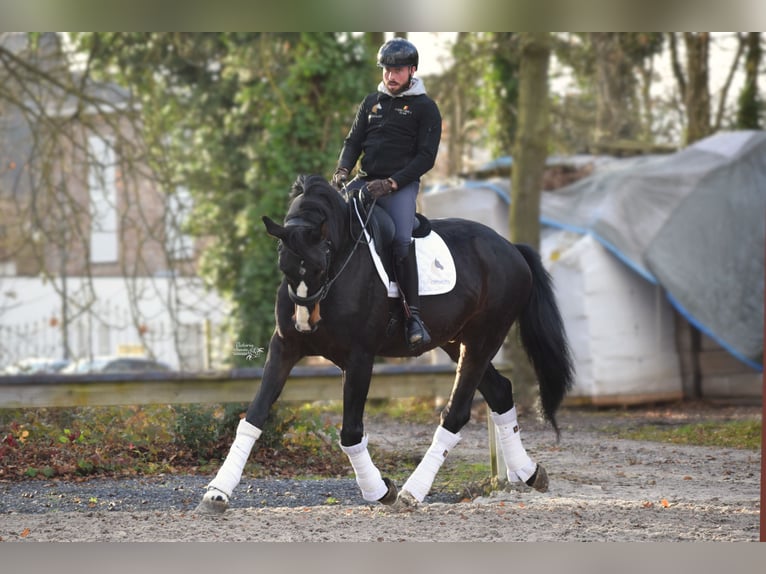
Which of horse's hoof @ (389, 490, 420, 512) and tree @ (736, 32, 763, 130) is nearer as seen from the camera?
horse's hoof @ (389, 490, 420, 512)

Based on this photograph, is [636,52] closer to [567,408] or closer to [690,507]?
[567,408]

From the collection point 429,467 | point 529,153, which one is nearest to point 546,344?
point 429,467

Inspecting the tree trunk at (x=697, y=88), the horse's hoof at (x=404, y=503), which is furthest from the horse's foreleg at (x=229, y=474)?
the tree trunk at (x=697, y=88)

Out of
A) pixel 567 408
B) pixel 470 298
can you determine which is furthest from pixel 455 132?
pixel 470 298

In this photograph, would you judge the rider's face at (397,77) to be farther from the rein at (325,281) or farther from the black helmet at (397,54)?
the rein at (325,281)

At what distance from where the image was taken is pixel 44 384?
6.98m

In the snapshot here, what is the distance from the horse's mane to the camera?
219 inches

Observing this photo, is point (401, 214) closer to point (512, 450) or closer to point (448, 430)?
point (448, 430)

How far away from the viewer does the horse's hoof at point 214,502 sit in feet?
18.0

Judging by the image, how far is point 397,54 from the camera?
5902 millimetres

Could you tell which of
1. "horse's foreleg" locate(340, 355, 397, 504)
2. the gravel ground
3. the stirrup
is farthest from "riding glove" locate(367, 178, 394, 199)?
the gravel ground

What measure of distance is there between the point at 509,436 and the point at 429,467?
2.16 ft

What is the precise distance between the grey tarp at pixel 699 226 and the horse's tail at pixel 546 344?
209 inches

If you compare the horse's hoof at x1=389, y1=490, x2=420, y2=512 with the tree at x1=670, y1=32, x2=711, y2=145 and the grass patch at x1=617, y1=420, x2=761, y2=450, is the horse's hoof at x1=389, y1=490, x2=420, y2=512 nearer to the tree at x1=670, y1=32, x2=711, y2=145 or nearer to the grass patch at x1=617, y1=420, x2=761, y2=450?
the grass patch at x1=617, y1=420, x2=761, y2=450
